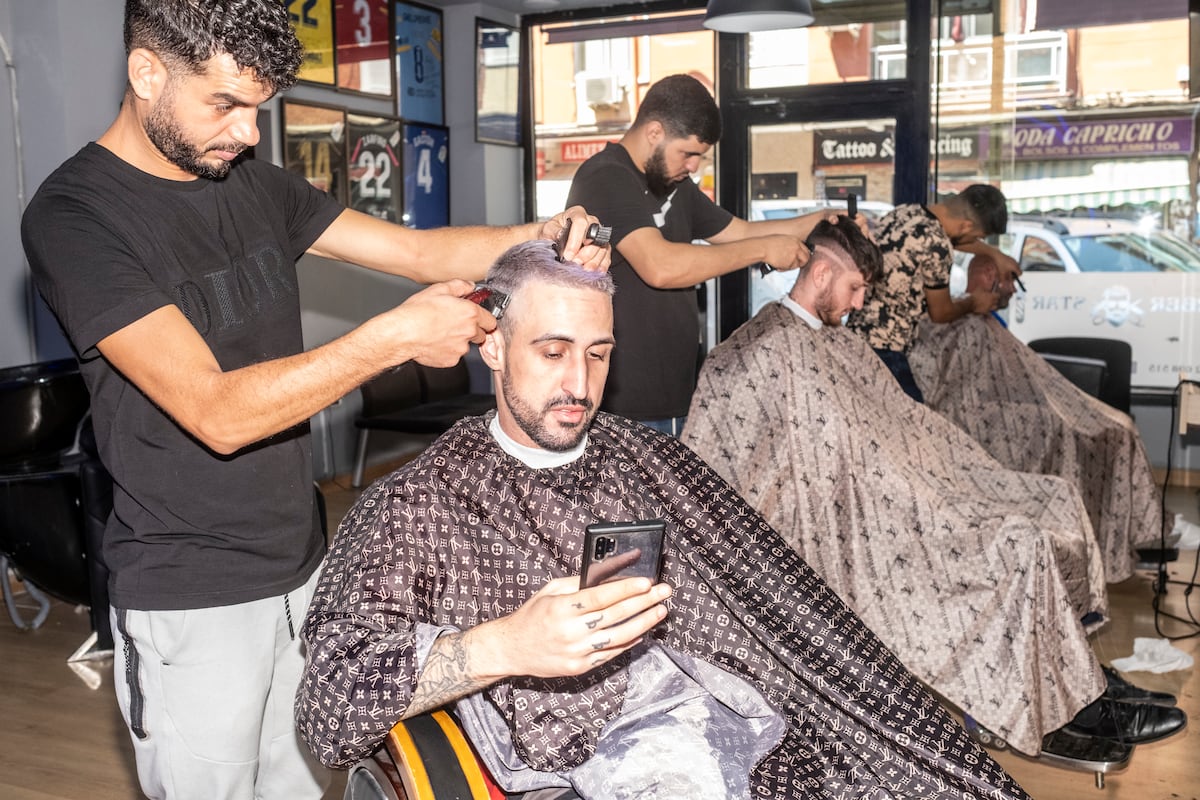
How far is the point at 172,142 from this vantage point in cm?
136

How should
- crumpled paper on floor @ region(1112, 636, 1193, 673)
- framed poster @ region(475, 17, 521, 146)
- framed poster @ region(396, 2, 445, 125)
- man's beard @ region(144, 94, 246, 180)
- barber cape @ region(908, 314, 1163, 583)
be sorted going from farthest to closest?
framed poster @ region(475, 17, 521, 146) < framed poster @ region(396, 2, 445, 125) < barber cape @ region(908, 314, 1163, 583) < crumpled paper on floor @ region(1112, 636, 1193, 673) < man's beard @ region(144, 94, 246, 180)

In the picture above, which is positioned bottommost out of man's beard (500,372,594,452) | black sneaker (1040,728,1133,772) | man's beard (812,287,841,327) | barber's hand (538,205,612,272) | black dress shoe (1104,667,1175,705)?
black sneaker (1040,728,1133,772)

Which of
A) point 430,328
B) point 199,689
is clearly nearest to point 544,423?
point 430,328

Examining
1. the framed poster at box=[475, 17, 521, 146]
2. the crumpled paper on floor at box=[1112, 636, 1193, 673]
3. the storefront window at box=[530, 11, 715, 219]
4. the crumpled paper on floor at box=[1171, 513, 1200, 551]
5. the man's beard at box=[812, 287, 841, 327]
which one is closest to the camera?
the man's beard at box=[812, 287, 841, 327]

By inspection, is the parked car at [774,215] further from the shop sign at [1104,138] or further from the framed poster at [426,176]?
the framed poster at [426,176]

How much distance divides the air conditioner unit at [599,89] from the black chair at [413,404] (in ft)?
6.24

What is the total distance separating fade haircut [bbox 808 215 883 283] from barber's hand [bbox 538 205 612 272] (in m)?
1.28

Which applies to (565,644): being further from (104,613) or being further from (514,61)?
(514,61)

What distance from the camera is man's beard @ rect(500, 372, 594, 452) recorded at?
1616mm

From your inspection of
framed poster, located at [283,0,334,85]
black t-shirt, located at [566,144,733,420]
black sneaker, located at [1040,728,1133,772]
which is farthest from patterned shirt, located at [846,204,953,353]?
framed poster, located at [283,0,334,85]

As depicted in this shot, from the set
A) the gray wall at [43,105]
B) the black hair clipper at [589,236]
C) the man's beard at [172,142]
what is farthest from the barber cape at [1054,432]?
the gray wall at [43,105]

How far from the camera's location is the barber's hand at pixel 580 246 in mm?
1611

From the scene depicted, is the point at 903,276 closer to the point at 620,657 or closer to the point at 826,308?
the point at 826,308

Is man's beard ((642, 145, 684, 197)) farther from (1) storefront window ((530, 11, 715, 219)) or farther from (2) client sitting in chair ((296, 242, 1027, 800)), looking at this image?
(1) storefront window ((530, 11, 715, 219))
